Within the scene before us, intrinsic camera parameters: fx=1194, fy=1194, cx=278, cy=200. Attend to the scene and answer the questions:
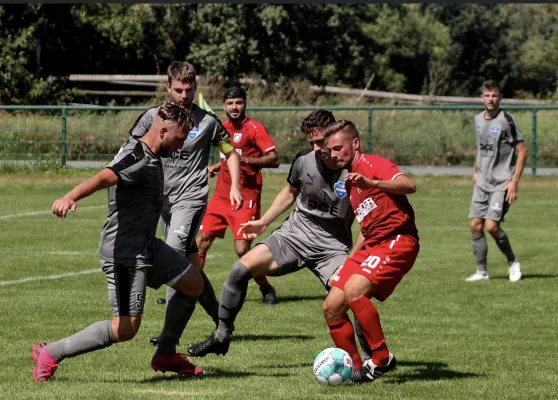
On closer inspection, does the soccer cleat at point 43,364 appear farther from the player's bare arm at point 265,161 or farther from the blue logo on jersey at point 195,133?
the player's bare arm at point 265,161

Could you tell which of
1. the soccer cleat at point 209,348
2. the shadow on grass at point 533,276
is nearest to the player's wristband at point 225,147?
the soccer cleat at point 209,348

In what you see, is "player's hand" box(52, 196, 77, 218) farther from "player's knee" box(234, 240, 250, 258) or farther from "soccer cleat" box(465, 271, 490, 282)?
"soccer cleat" box(465, 271, 490, 282)

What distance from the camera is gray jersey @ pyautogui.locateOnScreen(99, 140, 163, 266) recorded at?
754 cm

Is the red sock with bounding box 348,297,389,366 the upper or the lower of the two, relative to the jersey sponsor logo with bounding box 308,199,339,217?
lower

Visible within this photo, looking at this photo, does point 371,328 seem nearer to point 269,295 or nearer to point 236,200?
point 236,200

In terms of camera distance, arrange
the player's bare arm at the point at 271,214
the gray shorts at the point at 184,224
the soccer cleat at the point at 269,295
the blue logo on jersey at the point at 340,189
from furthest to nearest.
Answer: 1. the soccer cleat at the point at 269,295
2. the gray shorts at the point at 184,224
3. the blue logo on jersey at the point at 340,189
4. the player's bare arm at the point at 271,214

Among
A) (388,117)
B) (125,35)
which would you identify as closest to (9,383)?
(388,117)

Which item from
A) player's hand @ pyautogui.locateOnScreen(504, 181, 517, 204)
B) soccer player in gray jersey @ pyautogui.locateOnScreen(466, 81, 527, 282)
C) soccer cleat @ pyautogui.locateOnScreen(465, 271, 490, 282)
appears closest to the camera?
player's hand @ pyautogui.locateOnScreen(504, 181, 517, 204)

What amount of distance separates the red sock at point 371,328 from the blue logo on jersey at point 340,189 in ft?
4.51

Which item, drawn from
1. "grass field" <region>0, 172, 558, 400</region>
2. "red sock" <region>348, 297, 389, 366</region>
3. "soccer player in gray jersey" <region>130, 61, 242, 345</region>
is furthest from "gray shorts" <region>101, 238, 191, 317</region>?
"soccer player in gray jersey" <region>130, 61, 242, 345</region>

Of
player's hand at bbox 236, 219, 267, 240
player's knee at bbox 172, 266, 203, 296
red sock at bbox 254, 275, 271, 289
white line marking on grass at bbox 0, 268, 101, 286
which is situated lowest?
white line marking on grass at bbox 0, 268, 101, 286

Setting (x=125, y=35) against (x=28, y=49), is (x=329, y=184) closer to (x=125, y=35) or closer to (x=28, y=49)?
(x=28, y=49)

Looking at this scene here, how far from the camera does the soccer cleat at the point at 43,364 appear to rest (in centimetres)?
780

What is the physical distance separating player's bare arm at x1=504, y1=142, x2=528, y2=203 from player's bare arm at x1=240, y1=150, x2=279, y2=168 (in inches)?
118
